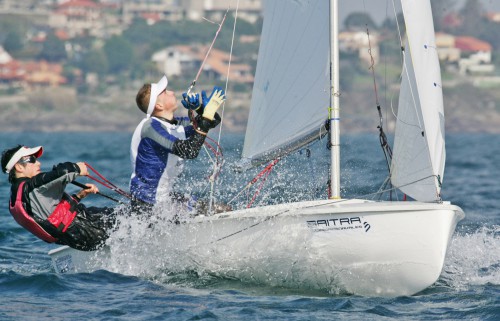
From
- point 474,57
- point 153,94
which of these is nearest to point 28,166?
point 153,94

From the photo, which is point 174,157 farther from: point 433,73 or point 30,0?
point 30,0

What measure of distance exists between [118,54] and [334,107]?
87.4 meters

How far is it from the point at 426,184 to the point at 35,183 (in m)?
2.83

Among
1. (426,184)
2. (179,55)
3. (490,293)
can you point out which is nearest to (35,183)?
(426,184)

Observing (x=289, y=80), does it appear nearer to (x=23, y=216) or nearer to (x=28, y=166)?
(x=28, y=166)

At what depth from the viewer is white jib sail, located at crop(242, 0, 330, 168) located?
7770mm

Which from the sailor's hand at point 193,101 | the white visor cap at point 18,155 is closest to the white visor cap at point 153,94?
the sailor's hand at point 193,101

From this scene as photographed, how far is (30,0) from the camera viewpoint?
119562 millimetres

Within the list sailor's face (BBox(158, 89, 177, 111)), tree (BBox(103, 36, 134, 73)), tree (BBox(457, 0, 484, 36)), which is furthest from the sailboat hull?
tree (BBox(457, 0, 484, 36))

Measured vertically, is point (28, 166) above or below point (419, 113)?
below

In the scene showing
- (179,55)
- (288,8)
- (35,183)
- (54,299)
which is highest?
(179,55)

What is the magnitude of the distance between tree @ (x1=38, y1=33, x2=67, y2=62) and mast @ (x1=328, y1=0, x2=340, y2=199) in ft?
296

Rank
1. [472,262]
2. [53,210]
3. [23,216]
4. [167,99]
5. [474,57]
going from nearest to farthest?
1. [23,216]
2. [53,210]
3. [167,99]
4. [472,262]
5. [474,57]

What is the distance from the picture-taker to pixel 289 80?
802 centimetres
